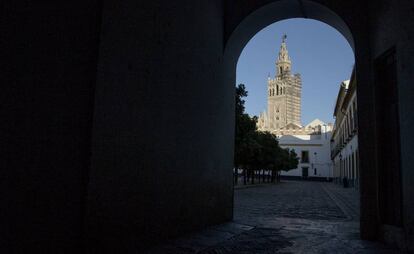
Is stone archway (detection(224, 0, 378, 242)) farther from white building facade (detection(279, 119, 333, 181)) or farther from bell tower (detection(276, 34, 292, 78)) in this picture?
bell tower (detection(276, 34, 292, 78))

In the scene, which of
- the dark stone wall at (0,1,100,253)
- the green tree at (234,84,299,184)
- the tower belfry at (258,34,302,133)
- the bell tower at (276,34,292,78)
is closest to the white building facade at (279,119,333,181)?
the green tree at (234,84,299,184)

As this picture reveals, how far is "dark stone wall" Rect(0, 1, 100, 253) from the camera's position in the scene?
102 inches

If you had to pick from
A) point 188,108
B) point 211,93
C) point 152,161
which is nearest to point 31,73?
point 152,161

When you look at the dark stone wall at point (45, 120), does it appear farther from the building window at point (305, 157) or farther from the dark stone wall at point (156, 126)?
the building window at point (305, 157)

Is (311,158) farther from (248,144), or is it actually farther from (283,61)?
(283,61)

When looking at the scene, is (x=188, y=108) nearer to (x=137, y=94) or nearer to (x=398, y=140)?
(x=137, y=94)

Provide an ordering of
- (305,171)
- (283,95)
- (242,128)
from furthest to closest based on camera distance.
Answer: (283,95) < (305,171) < (242,128)

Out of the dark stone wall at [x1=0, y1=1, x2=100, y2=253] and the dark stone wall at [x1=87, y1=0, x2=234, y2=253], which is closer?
the dark stone wall at [x1=0, y1=1, x2=100, y2=253]

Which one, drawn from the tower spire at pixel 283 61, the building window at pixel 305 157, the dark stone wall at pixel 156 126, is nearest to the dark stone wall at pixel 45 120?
the dark stone wall at pixel 156 126

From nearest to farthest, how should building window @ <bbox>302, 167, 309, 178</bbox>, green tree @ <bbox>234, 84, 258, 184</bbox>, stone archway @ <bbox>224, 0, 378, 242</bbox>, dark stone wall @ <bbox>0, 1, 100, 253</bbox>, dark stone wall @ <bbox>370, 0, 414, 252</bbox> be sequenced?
dark stone wall @ <bbox>0, 1, 100, 253</bbox>
dark stone wall @ <bbox>370, 0, 414, 252</bbox>
stone archway @ <bbox>224, 0, 378, 242</bbox>
green tree @ <bbox>234, 84, 258, 184</bbox>
building window @ <bbox>302, 167, 309, 178</bbox>

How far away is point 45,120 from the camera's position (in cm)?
283

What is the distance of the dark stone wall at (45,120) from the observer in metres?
2.58

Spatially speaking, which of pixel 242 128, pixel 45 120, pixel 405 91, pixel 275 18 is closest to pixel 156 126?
pixel 45 120

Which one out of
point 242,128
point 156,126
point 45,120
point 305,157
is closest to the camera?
point 45,120
